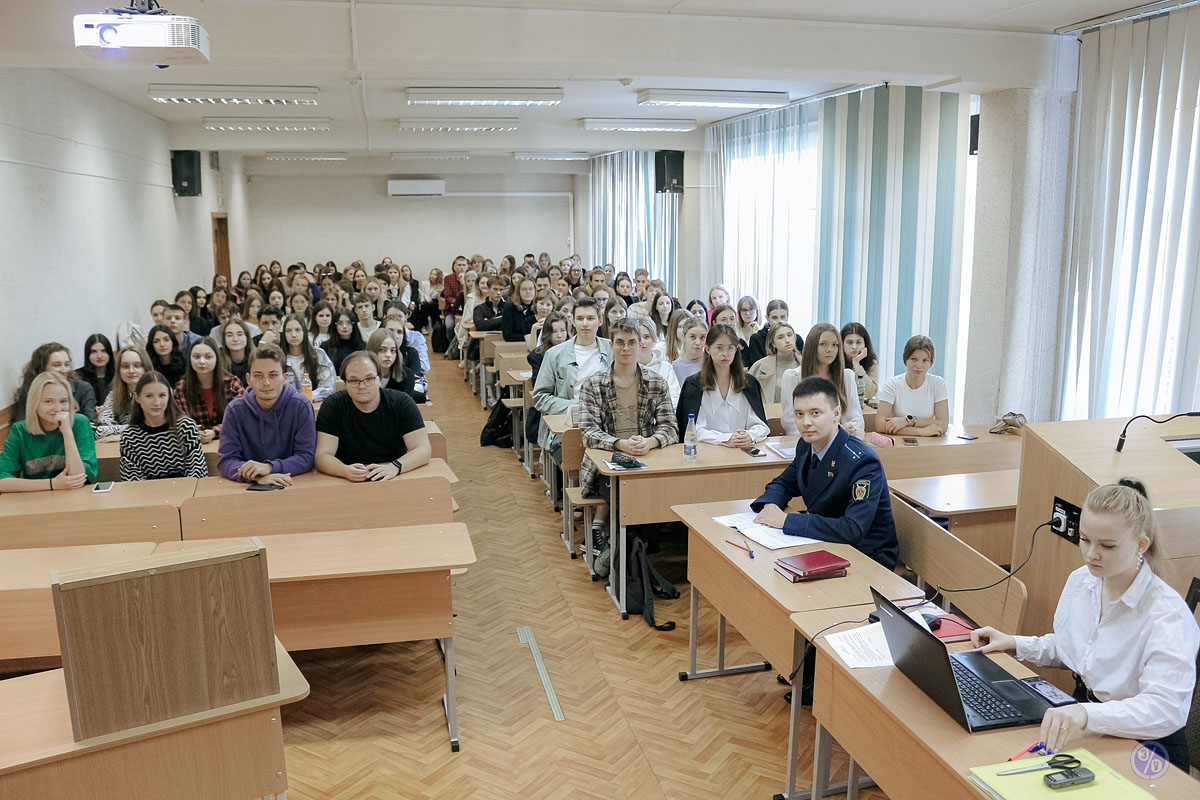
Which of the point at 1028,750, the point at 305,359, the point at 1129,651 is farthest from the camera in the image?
the point at 305,359

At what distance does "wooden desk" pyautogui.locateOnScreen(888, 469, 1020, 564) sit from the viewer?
4.39 meters

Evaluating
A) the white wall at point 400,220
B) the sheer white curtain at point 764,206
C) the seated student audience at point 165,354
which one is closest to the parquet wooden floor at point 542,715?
the seated student audience at point 165,354

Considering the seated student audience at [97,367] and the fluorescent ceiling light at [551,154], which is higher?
the fluorescent ceiling light at [551,154]

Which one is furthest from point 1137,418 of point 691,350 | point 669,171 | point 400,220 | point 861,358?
point 400,220

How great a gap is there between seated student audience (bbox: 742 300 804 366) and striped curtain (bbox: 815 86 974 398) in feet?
3.41

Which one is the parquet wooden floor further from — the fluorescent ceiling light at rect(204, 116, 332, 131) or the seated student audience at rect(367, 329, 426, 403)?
the fluorescent ceiling light at rect(204, 116, 332, 131)

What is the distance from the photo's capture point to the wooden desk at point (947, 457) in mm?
5289

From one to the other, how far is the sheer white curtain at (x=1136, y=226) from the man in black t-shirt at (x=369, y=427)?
4653mm

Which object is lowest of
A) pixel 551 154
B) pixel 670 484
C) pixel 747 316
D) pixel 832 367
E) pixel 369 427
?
pixel 670 484

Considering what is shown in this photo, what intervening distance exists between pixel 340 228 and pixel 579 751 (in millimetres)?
18330

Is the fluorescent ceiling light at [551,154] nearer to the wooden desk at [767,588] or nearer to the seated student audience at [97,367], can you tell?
the seated student audience at [97,367]

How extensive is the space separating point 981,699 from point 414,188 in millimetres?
19338

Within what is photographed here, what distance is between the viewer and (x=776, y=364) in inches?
287

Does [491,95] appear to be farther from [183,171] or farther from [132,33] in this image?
[183,171]
